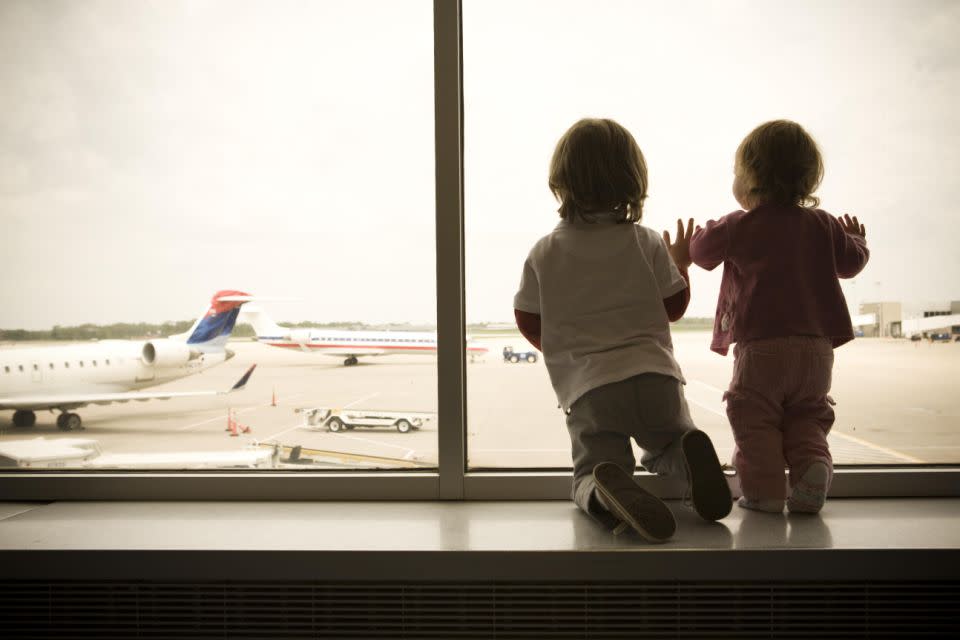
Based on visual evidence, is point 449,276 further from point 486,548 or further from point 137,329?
point 137,329

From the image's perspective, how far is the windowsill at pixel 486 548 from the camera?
48.3 inches

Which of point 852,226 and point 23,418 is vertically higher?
point 852,226

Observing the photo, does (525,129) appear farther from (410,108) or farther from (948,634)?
(948,634)

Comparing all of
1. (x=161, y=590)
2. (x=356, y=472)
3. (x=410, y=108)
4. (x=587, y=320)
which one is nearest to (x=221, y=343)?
(x=356, y=472)

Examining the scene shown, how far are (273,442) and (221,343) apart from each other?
290 millimetres

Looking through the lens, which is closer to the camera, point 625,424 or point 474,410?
point 625,424

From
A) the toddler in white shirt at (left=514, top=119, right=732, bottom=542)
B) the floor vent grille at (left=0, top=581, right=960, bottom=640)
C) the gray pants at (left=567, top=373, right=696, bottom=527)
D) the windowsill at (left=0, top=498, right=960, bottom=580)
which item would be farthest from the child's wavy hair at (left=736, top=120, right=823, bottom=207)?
the floor vent grille at (left=0, top=581, right=960, bottom=640)

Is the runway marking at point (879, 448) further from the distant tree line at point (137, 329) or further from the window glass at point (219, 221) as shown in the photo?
the window glass at point (219, 221)

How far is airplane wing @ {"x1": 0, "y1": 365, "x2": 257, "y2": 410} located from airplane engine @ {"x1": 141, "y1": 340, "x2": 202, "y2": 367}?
0.09 m

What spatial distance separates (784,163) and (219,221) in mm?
1421

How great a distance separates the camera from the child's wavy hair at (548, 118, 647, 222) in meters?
1.52

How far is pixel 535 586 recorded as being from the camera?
4.19ft

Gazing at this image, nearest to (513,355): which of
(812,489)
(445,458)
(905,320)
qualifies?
(445,458)

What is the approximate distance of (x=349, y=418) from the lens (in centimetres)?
182
